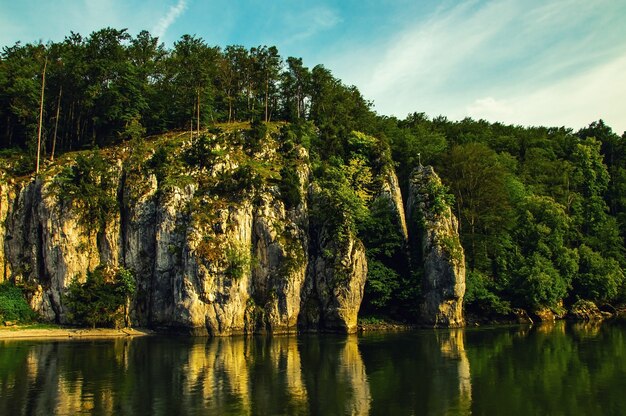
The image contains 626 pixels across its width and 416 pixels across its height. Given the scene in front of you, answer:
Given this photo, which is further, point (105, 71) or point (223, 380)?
point (105, 71)

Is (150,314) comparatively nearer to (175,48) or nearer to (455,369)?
(455,369)

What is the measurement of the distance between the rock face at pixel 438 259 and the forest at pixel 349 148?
3.03 m

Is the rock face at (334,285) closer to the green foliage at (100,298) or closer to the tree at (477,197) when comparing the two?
the tree at (477,197)

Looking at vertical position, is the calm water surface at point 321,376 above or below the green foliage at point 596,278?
below

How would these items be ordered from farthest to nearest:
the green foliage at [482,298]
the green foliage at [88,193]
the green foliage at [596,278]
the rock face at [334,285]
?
the green foliage at [596,278], the green foliage at [482,298], the green foliage at [88,193], the rock face at [334,285]

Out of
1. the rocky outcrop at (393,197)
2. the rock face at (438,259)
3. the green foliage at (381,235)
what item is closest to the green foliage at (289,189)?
the green foliage at (381,235)

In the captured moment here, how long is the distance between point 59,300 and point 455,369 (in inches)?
1903

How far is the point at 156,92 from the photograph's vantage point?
81.0 meters

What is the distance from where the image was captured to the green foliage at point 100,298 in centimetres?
5681

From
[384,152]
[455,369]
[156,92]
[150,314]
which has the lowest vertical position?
[455,369]

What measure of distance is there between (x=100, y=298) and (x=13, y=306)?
10755 mm

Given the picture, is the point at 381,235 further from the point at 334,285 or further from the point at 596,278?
the point at 596,278

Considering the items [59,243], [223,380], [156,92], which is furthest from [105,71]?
[223,380]

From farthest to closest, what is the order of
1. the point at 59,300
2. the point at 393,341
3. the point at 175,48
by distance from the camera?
the point at 175,48 → the point at 59,300 → the point at 393,341
